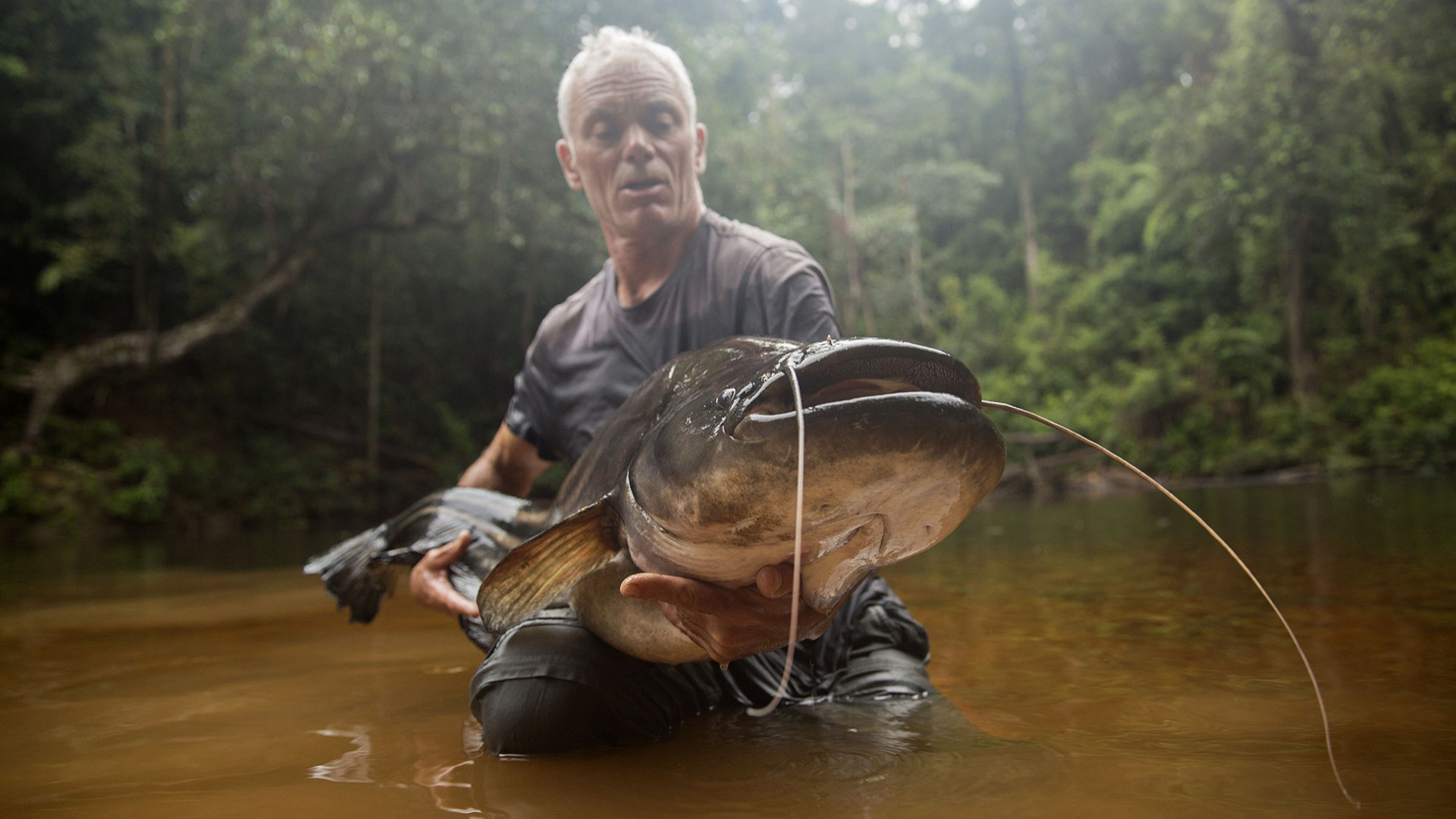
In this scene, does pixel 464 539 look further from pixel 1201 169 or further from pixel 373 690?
pixel 1201 169

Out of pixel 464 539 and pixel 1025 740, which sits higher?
pixel 464 539

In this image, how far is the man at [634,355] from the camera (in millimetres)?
1386

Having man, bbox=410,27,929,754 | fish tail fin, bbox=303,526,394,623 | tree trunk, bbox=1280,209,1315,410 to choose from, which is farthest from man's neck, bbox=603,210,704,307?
tree trunk, bbox=1280,209,1315,410

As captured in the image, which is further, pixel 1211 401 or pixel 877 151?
pixel 877 151

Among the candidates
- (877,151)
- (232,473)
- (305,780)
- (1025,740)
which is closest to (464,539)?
(305,780)

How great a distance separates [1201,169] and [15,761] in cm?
1618

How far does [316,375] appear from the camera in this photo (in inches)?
576

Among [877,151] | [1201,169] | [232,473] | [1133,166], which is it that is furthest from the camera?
[877,151]

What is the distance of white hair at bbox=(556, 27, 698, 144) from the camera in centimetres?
199

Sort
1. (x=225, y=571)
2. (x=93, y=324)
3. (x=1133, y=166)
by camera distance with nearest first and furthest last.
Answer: (x=225, y=571) < (x=93, y=324) < (x=1133, y=166)

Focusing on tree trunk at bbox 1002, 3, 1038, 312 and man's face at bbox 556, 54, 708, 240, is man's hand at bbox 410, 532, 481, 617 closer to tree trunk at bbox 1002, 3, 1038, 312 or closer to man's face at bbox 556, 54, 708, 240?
man's face at bbox 556, 54, 708, 240

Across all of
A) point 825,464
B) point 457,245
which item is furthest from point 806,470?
point 457,245

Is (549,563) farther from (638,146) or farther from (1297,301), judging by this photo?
(1297,301)

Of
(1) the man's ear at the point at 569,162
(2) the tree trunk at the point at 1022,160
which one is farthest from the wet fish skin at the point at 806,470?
(2) the tree trunk at the point at 1022,160
